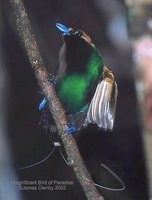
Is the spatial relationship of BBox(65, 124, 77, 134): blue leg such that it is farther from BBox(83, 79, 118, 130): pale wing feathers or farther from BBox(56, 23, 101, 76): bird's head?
BBox(56, 23, 101, 76): bird's head

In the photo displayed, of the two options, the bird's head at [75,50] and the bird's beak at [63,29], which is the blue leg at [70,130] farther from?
the bird's beak at [63,29]

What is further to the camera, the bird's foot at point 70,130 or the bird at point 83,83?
the bird's foot at point 70,130

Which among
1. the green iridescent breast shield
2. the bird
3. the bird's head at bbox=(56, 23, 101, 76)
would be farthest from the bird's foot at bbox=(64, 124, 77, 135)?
the bird's head at bbox=(56, 23, 101, 76)

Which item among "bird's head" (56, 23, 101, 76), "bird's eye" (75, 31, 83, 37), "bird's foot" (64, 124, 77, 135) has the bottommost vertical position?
"bird's foot" (64, 124, 77, 135)

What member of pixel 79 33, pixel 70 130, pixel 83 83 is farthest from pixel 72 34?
pixel 70 130

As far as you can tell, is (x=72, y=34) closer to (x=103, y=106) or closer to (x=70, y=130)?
(x=103, y=106)

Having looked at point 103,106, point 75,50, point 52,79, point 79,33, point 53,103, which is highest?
point 79,33

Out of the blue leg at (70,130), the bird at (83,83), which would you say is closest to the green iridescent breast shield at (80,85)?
the bird at (83,83)
